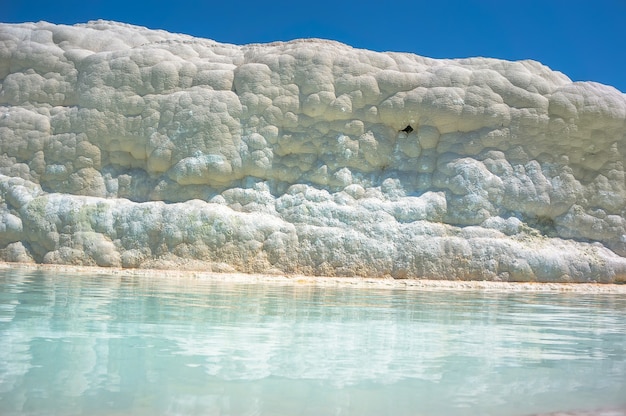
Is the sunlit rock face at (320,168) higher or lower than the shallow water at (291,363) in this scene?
higher

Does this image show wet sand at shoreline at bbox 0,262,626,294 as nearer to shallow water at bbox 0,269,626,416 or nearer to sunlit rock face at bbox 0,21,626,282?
sunlit rock face at bbox 0,21,626,282

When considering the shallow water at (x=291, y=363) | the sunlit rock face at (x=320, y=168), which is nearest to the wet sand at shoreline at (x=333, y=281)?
the sunlit rock face at (x=320, y=168)

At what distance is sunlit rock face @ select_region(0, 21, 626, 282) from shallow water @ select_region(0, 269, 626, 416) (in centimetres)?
796

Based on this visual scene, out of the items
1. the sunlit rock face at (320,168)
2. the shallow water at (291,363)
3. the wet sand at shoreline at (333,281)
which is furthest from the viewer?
the sunlit rock face at (320,168)

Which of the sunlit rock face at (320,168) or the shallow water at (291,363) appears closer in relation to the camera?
the shallow water at (291,363)

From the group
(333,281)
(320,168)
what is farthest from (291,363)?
(320,168)

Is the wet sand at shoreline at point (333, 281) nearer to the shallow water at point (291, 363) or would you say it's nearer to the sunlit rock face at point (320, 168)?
the sunlit rock face at point (320, 168)

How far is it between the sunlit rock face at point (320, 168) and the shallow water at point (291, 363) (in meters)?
7.96

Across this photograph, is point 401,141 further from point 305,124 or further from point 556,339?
point 556,339

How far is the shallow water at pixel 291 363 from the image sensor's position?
2174 millimetres

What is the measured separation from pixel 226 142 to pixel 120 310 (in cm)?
944

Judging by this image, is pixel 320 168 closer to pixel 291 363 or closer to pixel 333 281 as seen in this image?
pixel 333 281

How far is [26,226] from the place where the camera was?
1333 cm

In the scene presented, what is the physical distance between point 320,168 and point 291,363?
36.5ft
